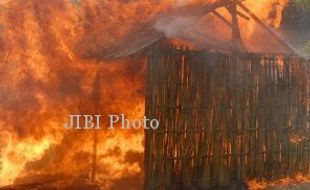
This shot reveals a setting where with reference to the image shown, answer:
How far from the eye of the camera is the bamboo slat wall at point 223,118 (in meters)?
8.19

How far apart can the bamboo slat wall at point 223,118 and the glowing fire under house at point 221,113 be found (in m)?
0.02

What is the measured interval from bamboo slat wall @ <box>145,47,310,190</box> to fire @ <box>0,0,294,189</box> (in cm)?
209

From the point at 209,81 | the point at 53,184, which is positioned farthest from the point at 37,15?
the point at 209,81

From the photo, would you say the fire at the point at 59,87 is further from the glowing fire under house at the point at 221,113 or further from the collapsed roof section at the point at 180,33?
the glowing fire under house at the point at 221,113

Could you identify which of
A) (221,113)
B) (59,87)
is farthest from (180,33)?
(59,87)

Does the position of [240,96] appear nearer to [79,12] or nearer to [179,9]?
[179,9]

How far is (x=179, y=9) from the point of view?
33.7ft

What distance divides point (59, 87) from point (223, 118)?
4704mm

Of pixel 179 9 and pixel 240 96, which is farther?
pixel 179 9

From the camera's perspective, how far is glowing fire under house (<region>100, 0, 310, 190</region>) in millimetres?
8172

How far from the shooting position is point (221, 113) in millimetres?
8992

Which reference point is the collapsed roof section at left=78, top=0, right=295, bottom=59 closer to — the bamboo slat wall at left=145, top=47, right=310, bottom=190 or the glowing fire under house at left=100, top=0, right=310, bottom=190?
the glowing fire under house at left=100, top=0, right=310, bottom=190

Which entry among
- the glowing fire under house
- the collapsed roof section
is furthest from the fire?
the glowing fire under house

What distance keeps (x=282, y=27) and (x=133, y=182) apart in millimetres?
8682
